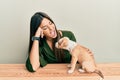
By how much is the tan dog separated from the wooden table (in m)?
0.03

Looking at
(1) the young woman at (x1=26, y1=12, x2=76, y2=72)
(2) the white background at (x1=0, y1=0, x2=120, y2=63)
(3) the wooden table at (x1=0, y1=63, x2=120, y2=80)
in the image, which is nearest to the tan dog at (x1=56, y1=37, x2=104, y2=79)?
(3) the wooden table at (x1=0, y1=63, x2=120, y2=80)

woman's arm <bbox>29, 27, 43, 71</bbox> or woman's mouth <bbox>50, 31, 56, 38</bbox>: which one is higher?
woman's mouth <bbox>50, 31, 56, 38</bbox>

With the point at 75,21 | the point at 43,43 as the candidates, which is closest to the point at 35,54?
the point at 43,43

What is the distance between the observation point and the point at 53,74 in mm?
1248

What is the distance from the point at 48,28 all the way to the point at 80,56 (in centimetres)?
26

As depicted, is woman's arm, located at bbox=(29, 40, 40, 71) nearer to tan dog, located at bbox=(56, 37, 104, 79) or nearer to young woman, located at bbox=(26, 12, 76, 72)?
young woman, located at bbox=(26, 12, 76, 72)

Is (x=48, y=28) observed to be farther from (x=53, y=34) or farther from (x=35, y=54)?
(x=35, y=54)

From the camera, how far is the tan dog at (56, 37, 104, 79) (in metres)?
1.21

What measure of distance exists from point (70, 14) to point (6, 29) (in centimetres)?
53

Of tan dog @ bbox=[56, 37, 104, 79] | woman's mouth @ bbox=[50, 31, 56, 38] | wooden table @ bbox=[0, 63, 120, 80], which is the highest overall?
woman's mouth @ bbox=[50, 31, 56, 38]

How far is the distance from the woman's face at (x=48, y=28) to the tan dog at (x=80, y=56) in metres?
0.12

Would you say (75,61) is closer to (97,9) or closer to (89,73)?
(89,73)

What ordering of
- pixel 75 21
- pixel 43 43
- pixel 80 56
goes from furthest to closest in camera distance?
pixel 75 21
pixel 43 43
pixel 80 56

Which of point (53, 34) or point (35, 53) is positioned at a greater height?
point (53, 34)
